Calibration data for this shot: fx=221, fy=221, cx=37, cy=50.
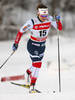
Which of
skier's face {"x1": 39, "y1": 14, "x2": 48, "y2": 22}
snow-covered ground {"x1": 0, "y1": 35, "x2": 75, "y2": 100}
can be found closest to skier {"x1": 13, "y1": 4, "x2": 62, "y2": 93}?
skier's face {"x1": 39, "y1": 14, "x2": 48, "y2": 22}

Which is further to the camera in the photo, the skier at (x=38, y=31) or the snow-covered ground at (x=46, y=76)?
the skier at (x=38, y=31)

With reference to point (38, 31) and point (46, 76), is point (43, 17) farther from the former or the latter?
point (46, 76)

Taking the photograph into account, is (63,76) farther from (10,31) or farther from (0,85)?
(10,31)

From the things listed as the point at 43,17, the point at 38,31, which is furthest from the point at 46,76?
the point at 43,17

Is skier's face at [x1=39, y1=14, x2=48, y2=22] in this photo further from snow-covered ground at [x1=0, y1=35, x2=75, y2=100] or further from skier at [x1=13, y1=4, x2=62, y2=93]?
snow-covered ground at [x1=0, y1=35, x2=75, y2=100]

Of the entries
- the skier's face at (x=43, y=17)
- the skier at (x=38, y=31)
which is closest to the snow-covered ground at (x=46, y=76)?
the skier at (x=38, y=31)

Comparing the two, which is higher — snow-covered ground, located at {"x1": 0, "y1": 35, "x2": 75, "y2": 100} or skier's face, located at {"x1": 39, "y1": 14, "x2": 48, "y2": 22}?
skier's face, located at {"x1": 39, "y1": 14, "x2": 48, "y2": 22}

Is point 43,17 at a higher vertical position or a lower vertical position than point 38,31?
higher

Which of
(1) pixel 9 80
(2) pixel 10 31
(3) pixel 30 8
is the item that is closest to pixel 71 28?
(3) pixel 30 8

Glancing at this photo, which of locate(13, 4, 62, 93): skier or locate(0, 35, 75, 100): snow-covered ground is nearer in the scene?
locate(0, 35, 75, 100): snow-covered ground

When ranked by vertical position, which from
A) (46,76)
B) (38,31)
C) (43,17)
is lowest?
(46,76)

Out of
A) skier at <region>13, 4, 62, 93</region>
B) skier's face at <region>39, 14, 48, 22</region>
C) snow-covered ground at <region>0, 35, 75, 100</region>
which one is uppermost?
skier's face at <region>39, 14, 48, 22</region>

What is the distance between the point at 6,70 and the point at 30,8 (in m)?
15.0

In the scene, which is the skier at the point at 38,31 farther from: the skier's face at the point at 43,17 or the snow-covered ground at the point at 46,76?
the snow-covered ground at the point at 46,76
